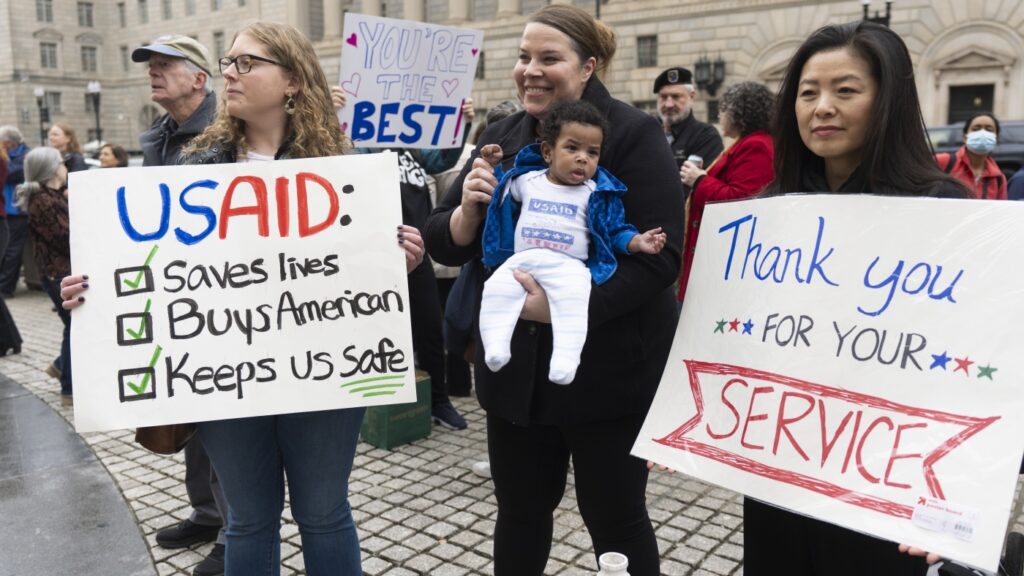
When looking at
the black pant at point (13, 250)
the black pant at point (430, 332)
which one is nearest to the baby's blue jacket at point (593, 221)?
the black pant at point (430, 332)

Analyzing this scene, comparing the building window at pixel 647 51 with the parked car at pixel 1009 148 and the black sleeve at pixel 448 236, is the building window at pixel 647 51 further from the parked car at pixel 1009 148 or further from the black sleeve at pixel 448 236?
the black sleeve at pixel 448 236

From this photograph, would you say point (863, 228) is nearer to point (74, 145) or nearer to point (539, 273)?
point (539, 273)

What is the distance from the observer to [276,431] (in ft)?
7.84

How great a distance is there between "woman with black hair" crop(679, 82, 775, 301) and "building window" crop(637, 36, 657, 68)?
2733 cm

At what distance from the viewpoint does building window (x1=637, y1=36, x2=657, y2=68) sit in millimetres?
30688

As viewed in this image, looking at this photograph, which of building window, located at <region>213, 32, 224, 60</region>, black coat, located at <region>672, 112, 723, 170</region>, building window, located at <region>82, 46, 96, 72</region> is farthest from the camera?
building window, located at <region>82, 46, 96, 72</region>

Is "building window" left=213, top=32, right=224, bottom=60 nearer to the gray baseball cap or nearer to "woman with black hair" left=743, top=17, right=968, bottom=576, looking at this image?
the gray baseball cap

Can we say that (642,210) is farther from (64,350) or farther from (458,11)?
(458,11)

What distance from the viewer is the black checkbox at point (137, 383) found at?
2188 mm

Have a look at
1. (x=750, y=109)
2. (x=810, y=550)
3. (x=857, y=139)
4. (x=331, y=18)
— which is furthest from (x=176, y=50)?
(x=331, y=18)

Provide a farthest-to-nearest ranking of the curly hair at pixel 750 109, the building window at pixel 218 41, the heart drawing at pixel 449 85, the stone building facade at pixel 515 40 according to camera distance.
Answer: the building window at pixel 218 41
the stone building facade at pixel 515 40
the heart drawing at pixel 449 85
the curly hair at pixel 750 109

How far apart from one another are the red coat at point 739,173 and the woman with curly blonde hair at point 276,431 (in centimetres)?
237

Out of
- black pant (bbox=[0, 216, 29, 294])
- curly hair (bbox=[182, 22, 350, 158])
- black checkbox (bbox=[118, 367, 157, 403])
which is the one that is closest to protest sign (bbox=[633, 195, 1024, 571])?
curly hair (bbox=[182, 22, 350, 158])

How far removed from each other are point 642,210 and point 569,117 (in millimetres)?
328
